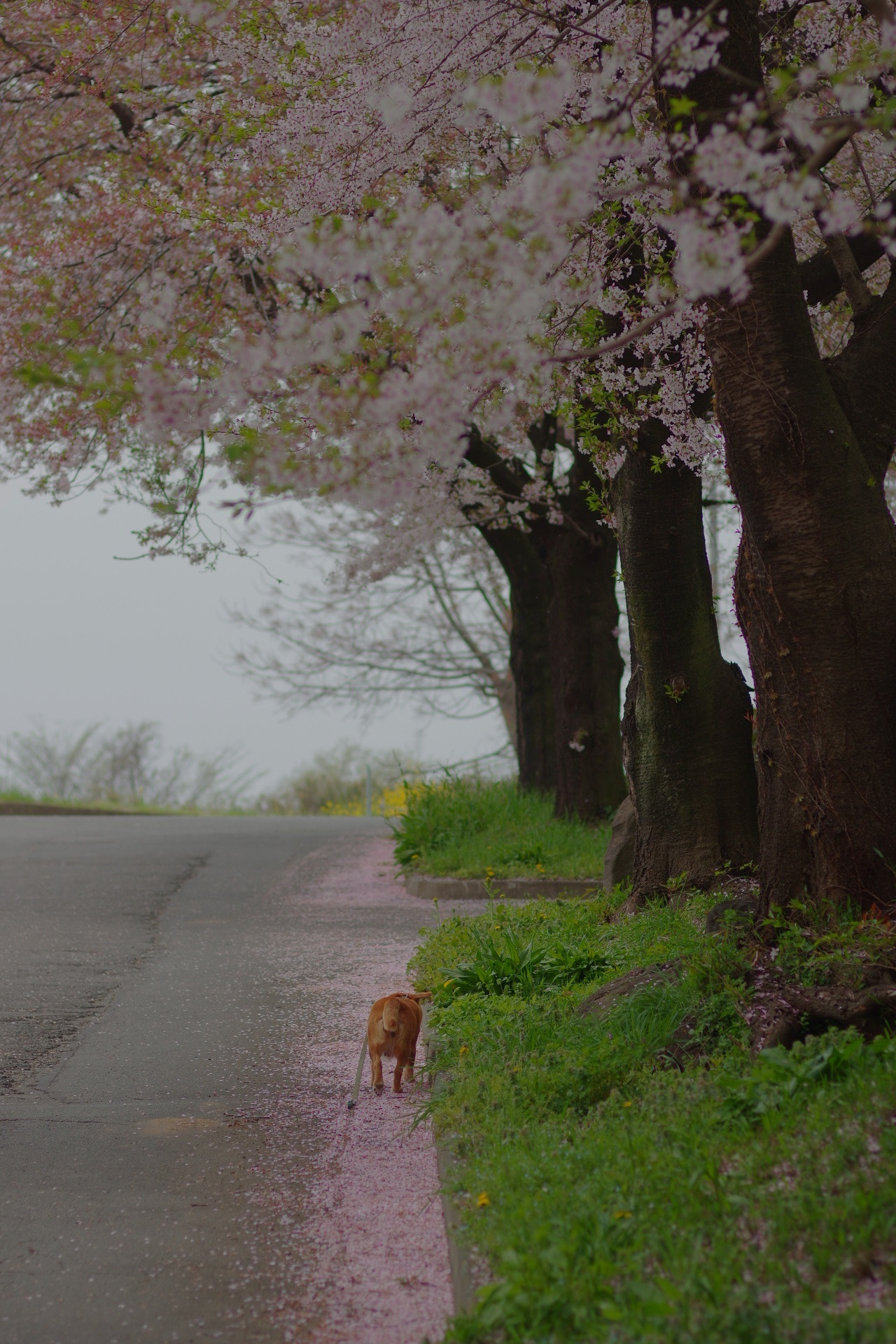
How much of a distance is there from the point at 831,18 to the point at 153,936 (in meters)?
7.90

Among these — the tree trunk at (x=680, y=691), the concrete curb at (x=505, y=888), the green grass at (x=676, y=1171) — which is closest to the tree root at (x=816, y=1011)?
the green grass at (x=676, y=1171)

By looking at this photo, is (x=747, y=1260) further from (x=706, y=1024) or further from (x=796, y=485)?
(x=796, y=485)

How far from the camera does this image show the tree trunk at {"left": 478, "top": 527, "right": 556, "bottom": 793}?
46.6 ft

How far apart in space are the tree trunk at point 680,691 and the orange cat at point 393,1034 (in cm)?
263

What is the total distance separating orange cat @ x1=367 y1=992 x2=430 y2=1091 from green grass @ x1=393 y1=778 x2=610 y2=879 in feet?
16.7

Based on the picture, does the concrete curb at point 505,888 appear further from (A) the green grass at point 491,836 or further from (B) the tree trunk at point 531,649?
(B) the tree trunk at point 531,649

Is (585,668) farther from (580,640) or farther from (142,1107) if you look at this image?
(142,1107)

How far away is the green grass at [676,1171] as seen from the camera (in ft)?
8.30

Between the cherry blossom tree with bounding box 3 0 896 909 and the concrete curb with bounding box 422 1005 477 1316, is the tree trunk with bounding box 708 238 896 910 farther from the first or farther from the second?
the concrete curb with bounding box 422 1005 477 1316

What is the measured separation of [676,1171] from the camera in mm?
3156

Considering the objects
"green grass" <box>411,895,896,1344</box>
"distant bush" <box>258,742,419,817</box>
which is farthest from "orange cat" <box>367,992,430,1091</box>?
"distant bush" <box>258,742,419,817</box>

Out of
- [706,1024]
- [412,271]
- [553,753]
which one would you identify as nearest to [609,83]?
[412,271]

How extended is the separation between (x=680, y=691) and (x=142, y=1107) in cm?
400

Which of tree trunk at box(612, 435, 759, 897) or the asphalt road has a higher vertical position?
tree trunk at box(612, 435, 759, 897)
